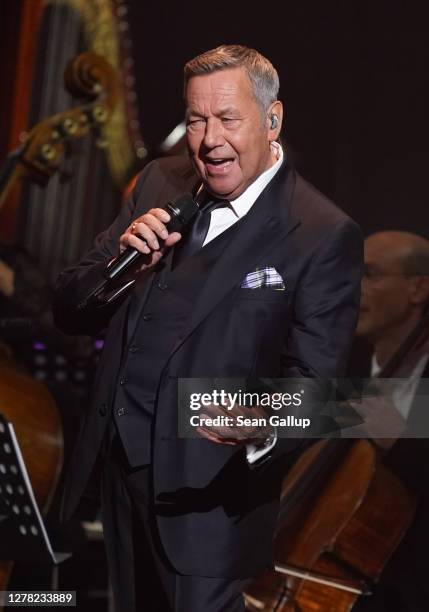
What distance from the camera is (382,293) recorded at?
2.18m

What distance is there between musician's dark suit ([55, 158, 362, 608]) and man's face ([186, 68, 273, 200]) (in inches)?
2.8

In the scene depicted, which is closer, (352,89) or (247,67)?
(247,67)

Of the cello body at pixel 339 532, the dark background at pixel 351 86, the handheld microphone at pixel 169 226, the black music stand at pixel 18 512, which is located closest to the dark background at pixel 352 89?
the dark background at pixel 351 86

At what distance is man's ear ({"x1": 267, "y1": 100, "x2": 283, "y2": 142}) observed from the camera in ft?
4.94

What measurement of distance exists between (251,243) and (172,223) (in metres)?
0.16

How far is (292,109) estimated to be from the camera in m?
2.51

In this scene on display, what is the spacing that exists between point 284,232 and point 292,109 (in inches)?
44.3

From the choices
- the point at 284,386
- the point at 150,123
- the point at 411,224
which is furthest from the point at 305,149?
the point at 284,386

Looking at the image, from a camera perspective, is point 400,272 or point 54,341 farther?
point 54,341

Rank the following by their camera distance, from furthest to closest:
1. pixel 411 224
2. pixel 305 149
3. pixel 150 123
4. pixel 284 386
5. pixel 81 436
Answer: pixel 150 123, pixel 305 149, pixel 411 224, pixel 81 436, pixel 284 386

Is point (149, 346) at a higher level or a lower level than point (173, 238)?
lower

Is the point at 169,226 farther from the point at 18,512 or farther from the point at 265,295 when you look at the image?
the point at 18,512

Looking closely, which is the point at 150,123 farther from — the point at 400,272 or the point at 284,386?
the point at 284,386

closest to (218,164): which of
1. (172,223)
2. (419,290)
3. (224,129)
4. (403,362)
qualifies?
(224,129)
